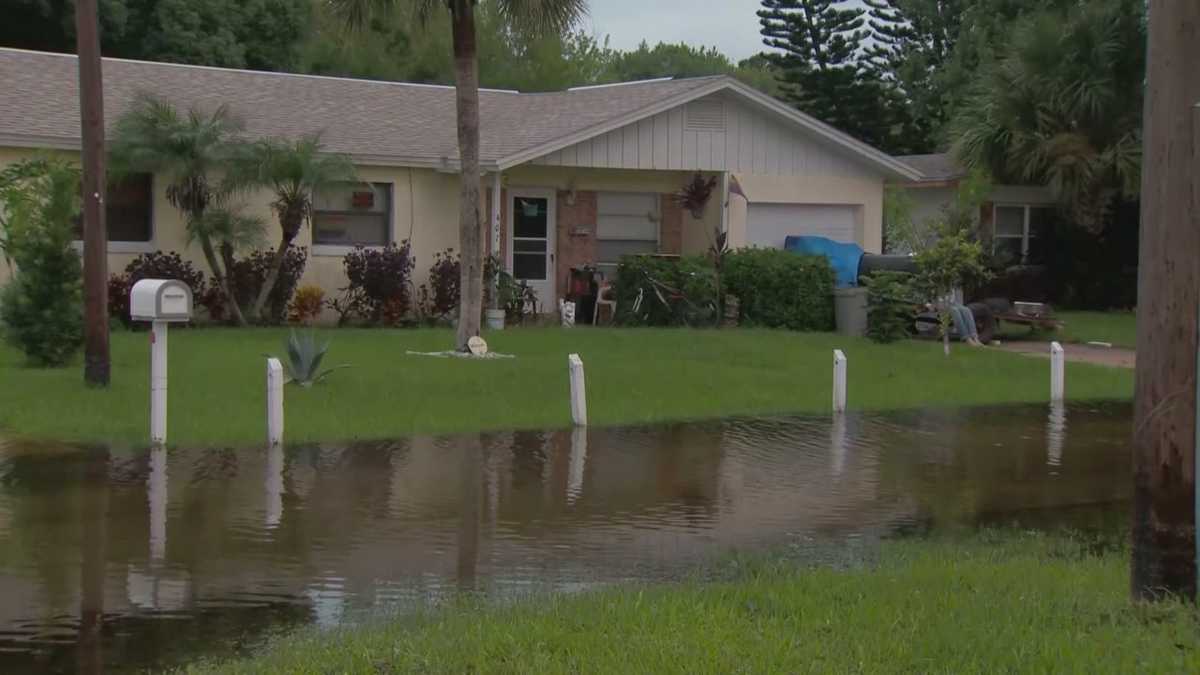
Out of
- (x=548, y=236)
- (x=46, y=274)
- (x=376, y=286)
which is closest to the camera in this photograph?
(x=46, y=274)

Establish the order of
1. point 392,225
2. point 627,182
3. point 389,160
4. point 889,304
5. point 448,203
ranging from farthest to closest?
point 627,182, point 448,203, point 392,225, point 389,160, point 889,304

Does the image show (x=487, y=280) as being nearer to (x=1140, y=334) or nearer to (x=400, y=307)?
(x=400, y=307)

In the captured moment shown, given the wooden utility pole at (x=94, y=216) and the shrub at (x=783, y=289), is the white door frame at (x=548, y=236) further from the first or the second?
the wooden utility pole at (x=94, y=216)

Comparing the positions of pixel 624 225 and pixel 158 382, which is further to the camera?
pixel 624 225

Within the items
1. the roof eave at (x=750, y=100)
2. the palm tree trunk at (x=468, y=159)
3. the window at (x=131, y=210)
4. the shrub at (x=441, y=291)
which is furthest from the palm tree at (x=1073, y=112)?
the window at (x=131, y=210)

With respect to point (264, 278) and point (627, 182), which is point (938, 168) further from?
point (264, 278)

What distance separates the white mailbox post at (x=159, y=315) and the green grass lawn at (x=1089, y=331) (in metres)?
16.0

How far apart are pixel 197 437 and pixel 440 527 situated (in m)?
3.77

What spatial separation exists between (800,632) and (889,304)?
637 inches

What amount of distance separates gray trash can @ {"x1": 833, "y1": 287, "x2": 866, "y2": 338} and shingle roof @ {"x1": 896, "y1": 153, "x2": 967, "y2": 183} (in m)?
6.18

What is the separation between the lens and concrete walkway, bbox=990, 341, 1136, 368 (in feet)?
70.9

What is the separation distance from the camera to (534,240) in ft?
85.8

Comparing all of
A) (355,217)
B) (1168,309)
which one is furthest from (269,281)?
(1168,309)

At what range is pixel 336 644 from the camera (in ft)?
22.1
